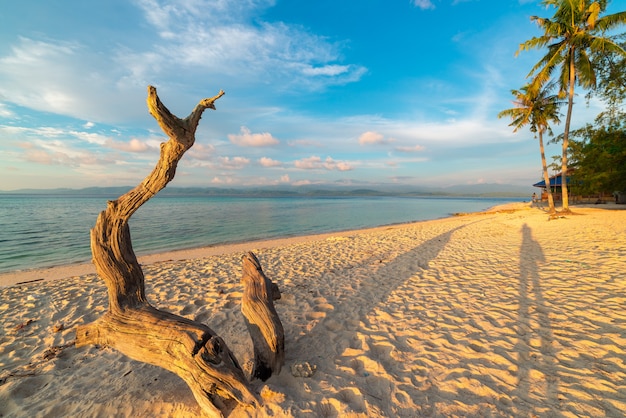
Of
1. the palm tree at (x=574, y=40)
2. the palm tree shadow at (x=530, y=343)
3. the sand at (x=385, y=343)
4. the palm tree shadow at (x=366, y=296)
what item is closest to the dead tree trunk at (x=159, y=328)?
the sand at (x=385, y=343)

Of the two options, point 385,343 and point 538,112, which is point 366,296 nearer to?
point 385,343

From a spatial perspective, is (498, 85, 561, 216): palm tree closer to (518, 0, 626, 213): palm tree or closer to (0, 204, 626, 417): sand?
(518, 0, 626, 213): palm tree

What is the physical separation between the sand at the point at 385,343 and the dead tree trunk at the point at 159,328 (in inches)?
14.8

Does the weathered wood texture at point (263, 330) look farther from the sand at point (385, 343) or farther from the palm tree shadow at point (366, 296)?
the palm tree shadow at point (366, 296)

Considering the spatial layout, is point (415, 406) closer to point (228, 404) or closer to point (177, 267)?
point (228, 404)

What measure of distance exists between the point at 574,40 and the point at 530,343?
65.0ft

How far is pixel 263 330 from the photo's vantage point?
305 centimetres

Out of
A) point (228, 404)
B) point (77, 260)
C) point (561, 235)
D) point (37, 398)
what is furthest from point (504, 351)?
point (77, 260)

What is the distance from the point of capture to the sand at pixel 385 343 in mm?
2580

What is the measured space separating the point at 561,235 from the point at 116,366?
1530 centimetres

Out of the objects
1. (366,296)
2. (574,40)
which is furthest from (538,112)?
(366,296)

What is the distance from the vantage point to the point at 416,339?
3.69 meters

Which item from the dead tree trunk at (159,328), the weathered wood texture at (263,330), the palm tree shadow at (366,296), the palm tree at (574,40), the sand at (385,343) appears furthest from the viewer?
the palm tree at (574,40)

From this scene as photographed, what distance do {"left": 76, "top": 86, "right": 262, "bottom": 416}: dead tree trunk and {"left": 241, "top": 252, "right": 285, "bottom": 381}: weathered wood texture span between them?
0.43 metres
